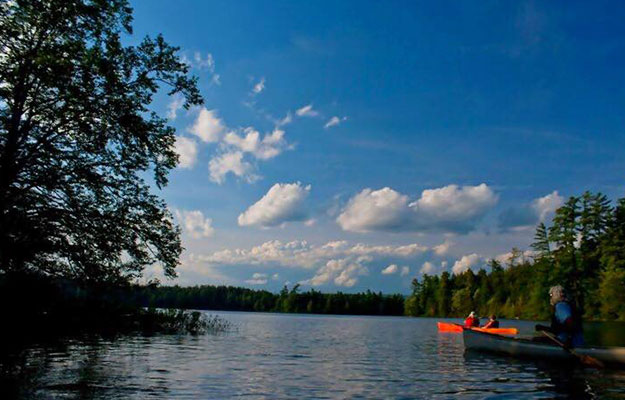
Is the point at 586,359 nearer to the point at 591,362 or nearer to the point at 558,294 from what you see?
the point at 591,362

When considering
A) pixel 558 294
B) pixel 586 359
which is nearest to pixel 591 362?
pixel 586 359

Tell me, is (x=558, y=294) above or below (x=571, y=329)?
above

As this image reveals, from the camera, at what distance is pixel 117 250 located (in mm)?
19625

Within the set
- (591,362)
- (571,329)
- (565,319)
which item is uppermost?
(565,319)

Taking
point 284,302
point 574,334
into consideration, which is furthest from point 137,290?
point 284,302

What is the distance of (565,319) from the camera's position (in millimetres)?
19047

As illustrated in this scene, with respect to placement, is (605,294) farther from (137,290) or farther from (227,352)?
(137,290)

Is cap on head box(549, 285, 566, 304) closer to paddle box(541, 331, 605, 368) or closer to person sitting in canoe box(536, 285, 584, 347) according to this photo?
person sitting in canoe box(536, 285, 584, 347)

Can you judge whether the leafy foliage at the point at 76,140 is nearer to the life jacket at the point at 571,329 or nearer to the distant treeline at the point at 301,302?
the life jacket at the point at 571,329

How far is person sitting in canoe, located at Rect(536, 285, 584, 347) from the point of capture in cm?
1869

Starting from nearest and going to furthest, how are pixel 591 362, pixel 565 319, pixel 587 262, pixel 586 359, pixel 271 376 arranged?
1. pixel 271 376
2. pixel 591 362
3. pixel 586 359
4. pixel 565 319
5. pixel 587 262

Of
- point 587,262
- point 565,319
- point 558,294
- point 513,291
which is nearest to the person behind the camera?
point 558,294

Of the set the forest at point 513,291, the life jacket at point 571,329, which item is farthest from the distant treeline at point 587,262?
the life jacket at point 571,329

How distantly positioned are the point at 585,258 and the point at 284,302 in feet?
345
